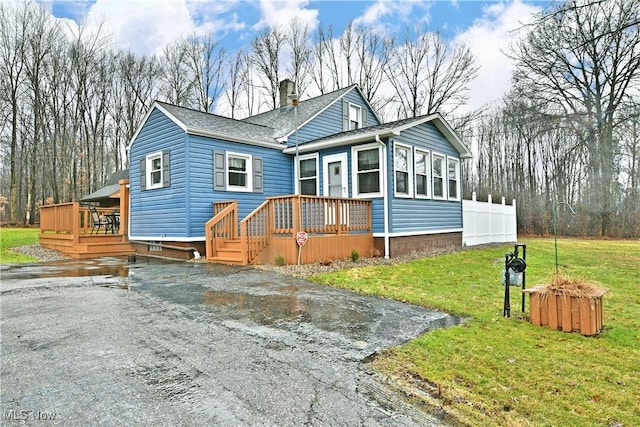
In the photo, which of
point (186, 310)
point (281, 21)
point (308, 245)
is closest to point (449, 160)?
point (308, 245)

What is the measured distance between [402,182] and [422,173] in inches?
55.0

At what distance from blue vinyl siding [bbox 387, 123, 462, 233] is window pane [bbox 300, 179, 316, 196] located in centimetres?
291

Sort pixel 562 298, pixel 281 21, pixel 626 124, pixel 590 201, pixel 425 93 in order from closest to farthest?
pixel 562 298, pixel 626 124, pixel 590 201, pixel 425 93, pixel 281 21

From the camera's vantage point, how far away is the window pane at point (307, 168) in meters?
12.4

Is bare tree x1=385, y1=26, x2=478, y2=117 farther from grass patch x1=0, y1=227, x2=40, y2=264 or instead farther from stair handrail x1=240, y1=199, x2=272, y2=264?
grass patch x1=0, y1=227, x2=40, y2=264

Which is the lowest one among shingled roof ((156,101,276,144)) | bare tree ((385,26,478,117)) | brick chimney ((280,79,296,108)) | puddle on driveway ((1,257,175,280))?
puddle on driveway ((1,257,175,280))

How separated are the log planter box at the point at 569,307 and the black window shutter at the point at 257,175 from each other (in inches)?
357

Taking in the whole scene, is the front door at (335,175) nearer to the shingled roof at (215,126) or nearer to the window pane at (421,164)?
the shingled roof at (215,126)

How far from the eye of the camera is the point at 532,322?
423 centimetres

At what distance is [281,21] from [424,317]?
29.1 m

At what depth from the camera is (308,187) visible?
12594 mm

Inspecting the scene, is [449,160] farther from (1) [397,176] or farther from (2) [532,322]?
(2) [532,322]

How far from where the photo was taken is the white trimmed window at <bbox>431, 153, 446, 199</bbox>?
12734mm

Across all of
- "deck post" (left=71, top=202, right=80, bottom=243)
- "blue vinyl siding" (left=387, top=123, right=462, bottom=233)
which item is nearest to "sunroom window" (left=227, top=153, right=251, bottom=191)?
"blue vinyl siding" (left=387, top=123, right=462, bottom=233)
